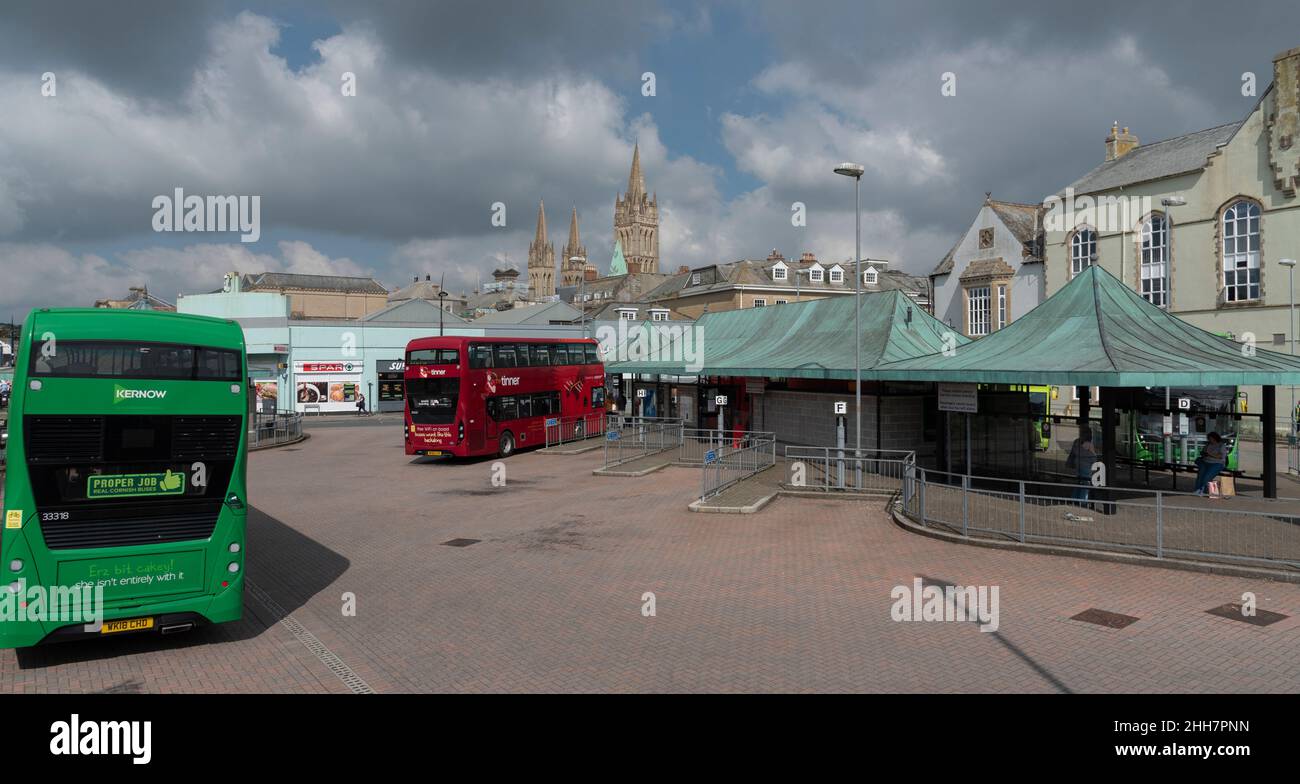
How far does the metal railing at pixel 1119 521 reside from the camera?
12.1 meters

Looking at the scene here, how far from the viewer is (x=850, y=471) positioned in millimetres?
21562

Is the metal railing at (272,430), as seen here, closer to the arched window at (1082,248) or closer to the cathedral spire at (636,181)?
the arched window at (1082,248)

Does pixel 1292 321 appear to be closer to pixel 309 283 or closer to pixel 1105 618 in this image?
pixel 1105 618

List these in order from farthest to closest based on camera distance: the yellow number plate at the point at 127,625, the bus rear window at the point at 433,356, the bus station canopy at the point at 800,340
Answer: the bus rear window at the point at 433,356 < the bus station canopy at the point at 800,340 < the yellow number plate at the point at 127,625

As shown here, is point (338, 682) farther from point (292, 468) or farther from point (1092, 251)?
point (1092, 251)

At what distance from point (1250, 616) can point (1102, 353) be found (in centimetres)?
746

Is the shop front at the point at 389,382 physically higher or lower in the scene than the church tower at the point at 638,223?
lower

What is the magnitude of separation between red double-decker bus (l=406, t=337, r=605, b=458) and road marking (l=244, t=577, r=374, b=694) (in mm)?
15004

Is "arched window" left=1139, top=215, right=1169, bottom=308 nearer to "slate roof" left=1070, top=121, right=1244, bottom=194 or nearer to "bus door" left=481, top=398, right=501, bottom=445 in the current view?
"slate roof" left=1070, top=121, right=1244, bottom=194

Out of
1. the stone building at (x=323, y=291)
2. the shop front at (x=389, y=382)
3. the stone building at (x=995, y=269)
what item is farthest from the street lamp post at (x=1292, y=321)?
the stone building at (x=323, y=291)

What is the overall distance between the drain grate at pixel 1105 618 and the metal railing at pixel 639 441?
1696cm

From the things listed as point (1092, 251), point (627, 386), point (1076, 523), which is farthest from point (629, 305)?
point (1076, 523)
